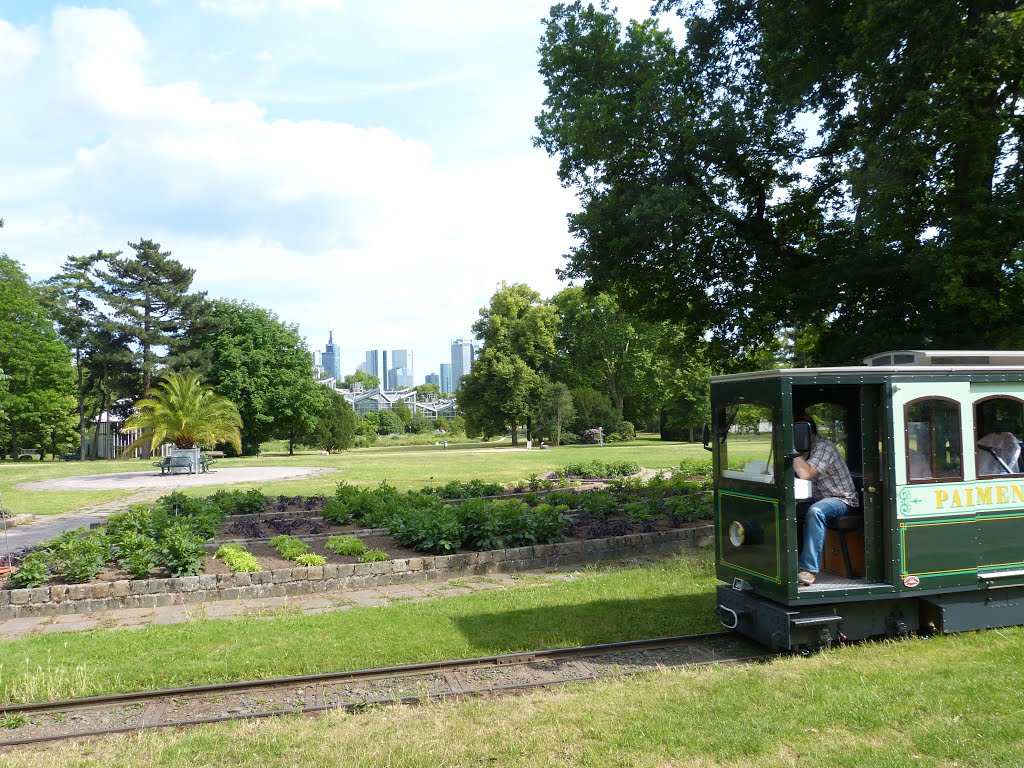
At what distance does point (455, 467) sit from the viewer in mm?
35312

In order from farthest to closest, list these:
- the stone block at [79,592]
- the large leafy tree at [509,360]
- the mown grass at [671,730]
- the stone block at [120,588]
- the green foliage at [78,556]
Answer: the large leafy tree at [509,360] < the green foliage at [78,556] < the stone block at [120,588] < the stone block at [79,592] < the mown grass at [671,730]

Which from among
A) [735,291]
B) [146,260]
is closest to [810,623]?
[735,291]

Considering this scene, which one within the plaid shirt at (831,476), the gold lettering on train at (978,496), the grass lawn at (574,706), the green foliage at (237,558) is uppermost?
the plaid shirt at (831,476)

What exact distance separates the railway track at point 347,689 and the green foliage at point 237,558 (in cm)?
428

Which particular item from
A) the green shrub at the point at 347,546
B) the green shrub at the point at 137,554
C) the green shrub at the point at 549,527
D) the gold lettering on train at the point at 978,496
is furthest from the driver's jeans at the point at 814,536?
the green shrub at the point at 137,554

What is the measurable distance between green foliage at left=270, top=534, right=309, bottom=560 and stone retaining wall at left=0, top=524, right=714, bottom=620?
0.90 meters

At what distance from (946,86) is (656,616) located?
10.7 m

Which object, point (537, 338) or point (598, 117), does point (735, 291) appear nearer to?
point (598, 117)

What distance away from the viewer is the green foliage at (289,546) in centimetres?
1216

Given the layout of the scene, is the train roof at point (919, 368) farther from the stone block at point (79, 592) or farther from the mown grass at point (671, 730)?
the stone block at point (79, 592)

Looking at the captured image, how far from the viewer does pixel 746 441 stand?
7980 millimetres

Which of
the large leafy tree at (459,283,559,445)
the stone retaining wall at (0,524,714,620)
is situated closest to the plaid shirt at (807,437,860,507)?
the stone retaining wall at (0,524,714,620)

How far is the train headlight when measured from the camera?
7.93 meters

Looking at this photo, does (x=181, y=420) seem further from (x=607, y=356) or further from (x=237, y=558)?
(x=607, y=356)
